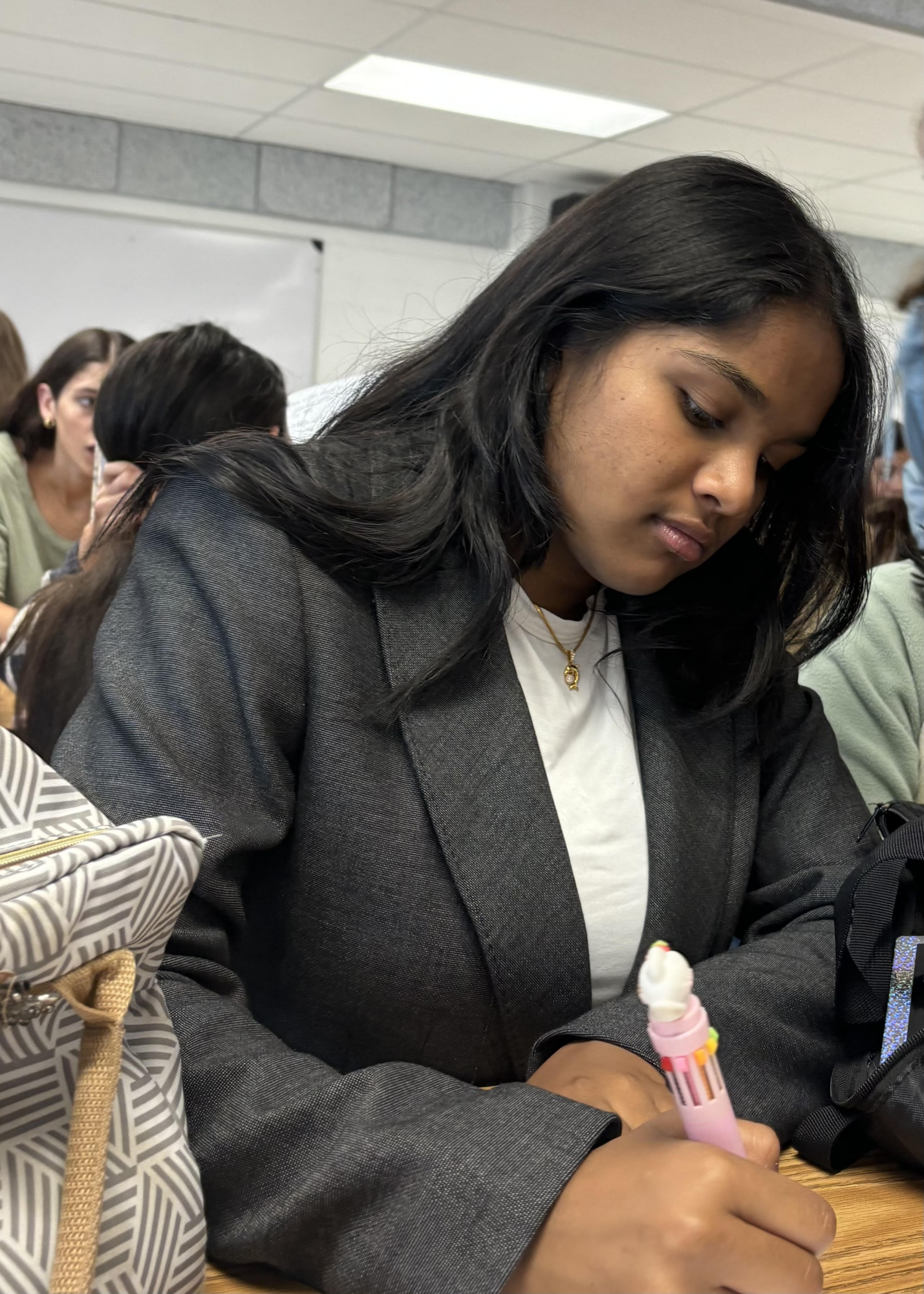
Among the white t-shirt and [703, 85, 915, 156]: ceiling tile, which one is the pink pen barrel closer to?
the white t-shirt

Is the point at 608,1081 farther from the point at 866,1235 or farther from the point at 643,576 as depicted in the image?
the point at 643,576

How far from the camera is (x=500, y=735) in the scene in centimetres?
91

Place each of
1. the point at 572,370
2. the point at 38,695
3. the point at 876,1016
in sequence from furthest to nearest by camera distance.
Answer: the point at 38,695 → the point at 572,370 → the point at 876,1016

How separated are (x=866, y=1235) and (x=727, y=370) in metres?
0.55

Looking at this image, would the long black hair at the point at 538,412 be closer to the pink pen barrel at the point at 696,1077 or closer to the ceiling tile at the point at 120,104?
the pink pen barrel at the point at 696,1077

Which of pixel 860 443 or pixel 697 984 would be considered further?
pixel 860 443

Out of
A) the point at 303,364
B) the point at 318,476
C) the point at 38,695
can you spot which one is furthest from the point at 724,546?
the point at 303,364

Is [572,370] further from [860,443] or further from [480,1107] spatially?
[480,1107]

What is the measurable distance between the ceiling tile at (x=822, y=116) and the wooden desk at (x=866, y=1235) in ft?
17.0

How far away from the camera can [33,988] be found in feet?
1.63

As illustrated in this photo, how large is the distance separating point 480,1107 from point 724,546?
0.65 m

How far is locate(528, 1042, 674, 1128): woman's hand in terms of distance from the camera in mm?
716

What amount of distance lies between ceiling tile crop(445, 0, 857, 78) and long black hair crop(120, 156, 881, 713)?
395 centimetres

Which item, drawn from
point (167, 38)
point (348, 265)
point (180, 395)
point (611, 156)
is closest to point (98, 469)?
point (180, 395)
